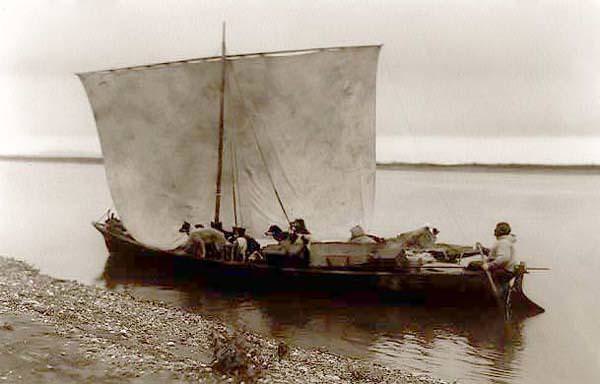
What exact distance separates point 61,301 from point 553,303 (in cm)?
1359

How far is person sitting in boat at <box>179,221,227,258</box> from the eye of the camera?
17859mm

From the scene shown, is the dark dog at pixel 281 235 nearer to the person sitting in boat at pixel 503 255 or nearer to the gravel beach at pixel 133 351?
the gravel beach at pixel 133 351

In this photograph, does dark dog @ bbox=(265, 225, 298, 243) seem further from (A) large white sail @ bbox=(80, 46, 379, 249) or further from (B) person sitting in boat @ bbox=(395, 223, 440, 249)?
(B) person sitting in boat @ bbox=(395, 223, 440, 249)

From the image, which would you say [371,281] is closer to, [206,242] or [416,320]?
[416,320]

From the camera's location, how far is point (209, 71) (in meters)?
20.0

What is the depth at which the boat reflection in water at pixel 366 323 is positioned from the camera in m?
12.3

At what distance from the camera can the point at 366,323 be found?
1480cm

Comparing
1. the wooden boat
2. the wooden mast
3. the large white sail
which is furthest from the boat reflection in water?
the large white sail

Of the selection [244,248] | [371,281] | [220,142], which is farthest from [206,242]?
[371,281]

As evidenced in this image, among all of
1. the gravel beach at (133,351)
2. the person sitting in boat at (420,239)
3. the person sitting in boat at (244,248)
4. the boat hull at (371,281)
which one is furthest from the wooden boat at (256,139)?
the gravel beach at (133,351)

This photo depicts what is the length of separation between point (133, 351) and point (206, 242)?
870 cm

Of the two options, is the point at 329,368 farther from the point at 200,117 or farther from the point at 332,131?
the point at 200,117

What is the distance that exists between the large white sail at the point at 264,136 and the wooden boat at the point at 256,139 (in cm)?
3

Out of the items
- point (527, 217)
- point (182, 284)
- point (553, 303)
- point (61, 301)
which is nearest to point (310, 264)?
point (182, 284)
